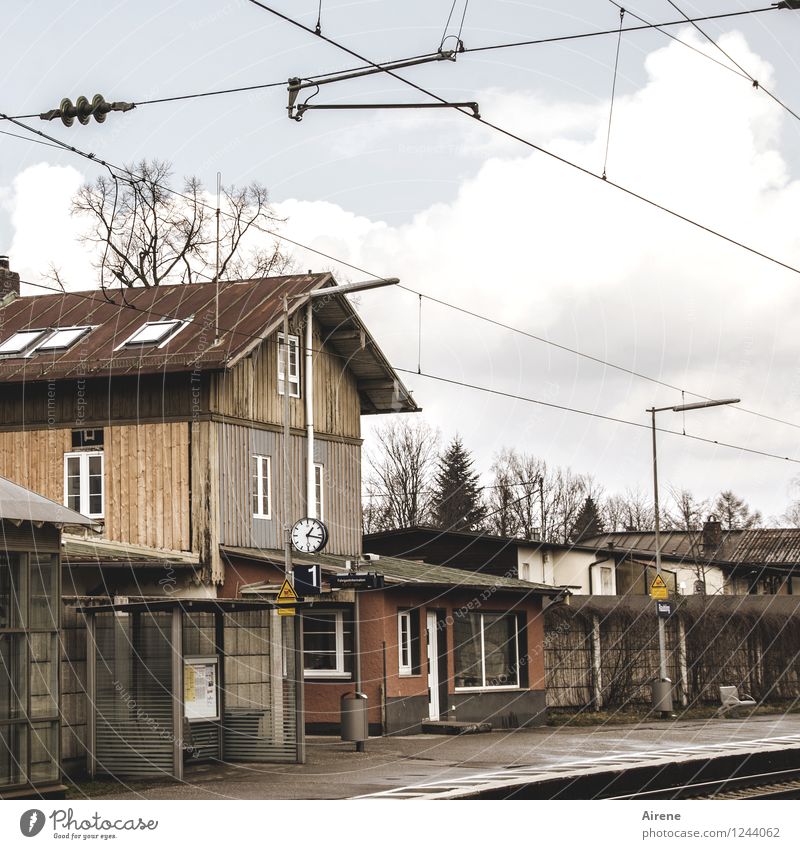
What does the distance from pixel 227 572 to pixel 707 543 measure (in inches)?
1311

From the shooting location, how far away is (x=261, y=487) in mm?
29766

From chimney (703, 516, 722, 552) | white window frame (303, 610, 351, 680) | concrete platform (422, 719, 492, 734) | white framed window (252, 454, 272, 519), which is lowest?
concrete platform (422, 719, 492, 734)

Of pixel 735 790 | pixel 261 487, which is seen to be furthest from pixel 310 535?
pixel 735 790

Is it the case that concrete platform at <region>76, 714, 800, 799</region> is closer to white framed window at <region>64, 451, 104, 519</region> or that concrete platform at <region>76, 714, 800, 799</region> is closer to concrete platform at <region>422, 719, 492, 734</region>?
concrete platform at <region>422, 719, 492, 734</region>

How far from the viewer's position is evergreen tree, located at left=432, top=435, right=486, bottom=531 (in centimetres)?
5256

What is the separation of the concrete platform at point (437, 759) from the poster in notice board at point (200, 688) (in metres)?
0.86

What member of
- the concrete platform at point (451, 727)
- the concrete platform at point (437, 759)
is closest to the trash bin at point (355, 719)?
the concrete platform at point (437, 759)

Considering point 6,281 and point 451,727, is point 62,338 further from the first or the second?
point 451,727

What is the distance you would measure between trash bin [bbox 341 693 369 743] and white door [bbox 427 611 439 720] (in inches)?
255

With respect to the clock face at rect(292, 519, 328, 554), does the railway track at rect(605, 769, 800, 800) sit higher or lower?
lower

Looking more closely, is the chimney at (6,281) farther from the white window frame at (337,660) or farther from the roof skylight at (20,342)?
the white window frame at (337,660)

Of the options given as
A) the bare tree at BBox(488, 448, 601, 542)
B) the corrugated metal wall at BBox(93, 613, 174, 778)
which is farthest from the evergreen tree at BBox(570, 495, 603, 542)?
the corrugated metal wall at BBox(93, 613, 174, 778)

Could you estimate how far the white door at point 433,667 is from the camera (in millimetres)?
31000
